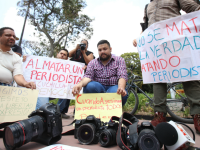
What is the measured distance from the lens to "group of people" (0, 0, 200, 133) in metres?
1.75

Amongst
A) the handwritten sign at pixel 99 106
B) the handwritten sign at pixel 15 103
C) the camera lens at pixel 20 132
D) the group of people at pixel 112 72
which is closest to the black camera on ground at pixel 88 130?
the camera lens at pixel 20 132

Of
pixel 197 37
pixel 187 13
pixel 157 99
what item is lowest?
pixel 157 99

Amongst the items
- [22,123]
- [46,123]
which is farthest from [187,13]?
[22,123]

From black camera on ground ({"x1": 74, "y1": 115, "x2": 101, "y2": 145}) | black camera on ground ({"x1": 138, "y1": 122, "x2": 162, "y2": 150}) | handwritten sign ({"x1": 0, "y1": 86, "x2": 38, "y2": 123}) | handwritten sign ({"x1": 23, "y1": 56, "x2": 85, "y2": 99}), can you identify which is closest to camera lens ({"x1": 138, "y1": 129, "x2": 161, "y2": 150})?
black camera on ground ({"x1": 138, "y1": 122, "x2": 162, "y2": 150})

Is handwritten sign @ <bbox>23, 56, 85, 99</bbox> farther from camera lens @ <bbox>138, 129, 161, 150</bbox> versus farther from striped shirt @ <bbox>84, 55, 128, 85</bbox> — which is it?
camera lens @ <bbox>138, 129, 161, 150</bbox>

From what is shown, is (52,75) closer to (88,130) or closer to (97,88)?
(97,88)

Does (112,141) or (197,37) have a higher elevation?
(197,37)

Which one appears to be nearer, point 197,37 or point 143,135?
point 143,135

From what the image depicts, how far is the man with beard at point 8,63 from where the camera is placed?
6.56 feet

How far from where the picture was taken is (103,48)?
2273mm

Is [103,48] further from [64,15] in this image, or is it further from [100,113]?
[64,15]

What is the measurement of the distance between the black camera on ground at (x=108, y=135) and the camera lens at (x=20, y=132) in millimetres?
505

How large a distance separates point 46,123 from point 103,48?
145 centimetres

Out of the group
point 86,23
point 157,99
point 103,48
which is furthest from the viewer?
point 86,23
